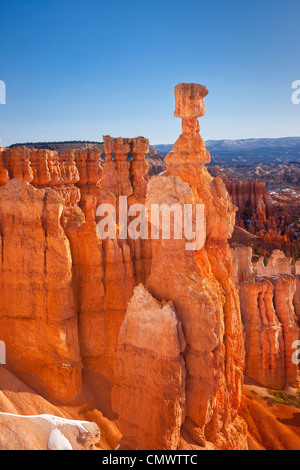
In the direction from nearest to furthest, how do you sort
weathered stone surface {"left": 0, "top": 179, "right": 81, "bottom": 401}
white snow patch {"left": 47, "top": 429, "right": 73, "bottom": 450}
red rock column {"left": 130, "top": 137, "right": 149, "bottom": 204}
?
white snow patch {"left": 47, "top": 429, "right": 73, "bottom": 450}, weathered stone surface {"left": 0, "top": 179, "right": 81, "bottom": 401}, red rock column {"left": 130, "top": 137, "right": 149, "bottom": 204}

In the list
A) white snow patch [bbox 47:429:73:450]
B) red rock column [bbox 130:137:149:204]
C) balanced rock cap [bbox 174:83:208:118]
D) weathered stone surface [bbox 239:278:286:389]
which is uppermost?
balanced rock cap [bbox 174:83:208:118]

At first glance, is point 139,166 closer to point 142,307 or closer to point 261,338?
point 261,338

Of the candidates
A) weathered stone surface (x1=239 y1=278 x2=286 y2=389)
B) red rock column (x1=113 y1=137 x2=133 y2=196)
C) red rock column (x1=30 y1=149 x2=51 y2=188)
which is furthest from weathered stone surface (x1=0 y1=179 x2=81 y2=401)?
red rock column (x1=30 y1=149 x2=51 y2=188)

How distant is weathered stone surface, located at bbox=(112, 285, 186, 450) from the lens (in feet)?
24.2

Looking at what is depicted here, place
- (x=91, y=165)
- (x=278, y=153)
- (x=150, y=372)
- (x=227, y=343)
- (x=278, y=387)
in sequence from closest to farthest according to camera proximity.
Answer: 1. (x=150, y=372)
2. (x=227, y=343)
3. (x=278, y=387)
4. (x=91, y=165)
5. (x=278, y=153)

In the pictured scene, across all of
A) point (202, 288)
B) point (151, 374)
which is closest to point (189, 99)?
point (202, 288)

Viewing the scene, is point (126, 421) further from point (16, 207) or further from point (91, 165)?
point (91, 165)

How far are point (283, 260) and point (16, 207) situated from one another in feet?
50.7

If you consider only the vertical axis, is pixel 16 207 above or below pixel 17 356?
above

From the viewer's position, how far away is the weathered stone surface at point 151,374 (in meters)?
7.39

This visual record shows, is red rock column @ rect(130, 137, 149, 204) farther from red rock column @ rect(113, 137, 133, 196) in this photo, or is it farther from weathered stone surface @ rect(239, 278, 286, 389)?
weathered stone surface @ rect(239, 278, 286, 389)

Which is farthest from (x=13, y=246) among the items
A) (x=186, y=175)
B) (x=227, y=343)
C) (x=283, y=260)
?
(x=283, y=260)

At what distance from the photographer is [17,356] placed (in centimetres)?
899

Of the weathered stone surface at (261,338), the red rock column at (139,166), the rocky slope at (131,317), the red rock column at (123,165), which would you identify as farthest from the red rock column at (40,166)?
the weathered stone surface at (261,338)
